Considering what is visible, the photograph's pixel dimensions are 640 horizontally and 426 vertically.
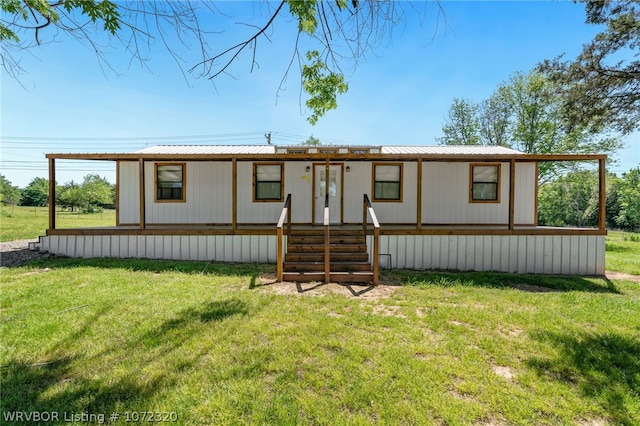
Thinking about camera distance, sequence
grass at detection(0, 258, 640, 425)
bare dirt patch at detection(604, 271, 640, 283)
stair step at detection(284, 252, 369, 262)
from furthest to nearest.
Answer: bare dirt patch at detection(604, 271, 640, 283)
stair step at detection(284, 252, 369, 262)
grass at detection(0, 258, 640, 425)

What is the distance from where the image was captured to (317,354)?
2.79 metres

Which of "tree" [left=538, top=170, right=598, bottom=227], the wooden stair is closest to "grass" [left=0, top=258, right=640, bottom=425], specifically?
the wooden stair

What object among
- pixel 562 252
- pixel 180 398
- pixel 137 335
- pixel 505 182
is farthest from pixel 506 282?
pixel 137 335

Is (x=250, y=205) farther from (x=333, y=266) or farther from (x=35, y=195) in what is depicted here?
(x=35, y=195)

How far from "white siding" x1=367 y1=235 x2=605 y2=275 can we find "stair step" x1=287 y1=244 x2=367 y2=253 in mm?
609

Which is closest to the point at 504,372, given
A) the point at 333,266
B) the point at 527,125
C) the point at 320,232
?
the point at 333,266

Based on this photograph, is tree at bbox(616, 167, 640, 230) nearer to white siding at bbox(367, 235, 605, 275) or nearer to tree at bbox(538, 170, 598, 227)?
tree at bbox(538, 170, 598, 227)

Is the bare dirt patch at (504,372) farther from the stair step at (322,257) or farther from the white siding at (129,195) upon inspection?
the white siding at (129,195)

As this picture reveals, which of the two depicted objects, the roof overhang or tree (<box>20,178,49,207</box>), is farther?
tree (<box>20,178,49,207</box>)

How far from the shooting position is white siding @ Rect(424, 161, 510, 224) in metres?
8.52

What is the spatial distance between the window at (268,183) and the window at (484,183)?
6113mm

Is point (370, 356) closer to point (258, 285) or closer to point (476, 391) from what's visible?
point (476, 391)

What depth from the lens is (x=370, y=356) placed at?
2791mm

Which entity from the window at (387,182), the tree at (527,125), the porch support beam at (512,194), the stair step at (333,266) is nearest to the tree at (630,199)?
the tree at (527,125)
